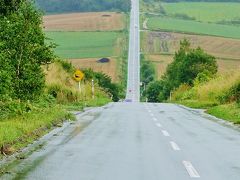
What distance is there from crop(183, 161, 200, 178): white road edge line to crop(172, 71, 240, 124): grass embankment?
41.7 feet

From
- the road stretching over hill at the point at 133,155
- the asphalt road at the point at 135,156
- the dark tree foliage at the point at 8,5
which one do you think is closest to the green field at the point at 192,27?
the road stretching over hill at the point at 133,155

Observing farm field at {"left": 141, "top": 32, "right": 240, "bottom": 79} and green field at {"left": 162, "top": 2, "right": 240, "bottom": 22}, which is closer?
farm field at {"left": 141, "top": 32, "right": 240, "bottom": 79}

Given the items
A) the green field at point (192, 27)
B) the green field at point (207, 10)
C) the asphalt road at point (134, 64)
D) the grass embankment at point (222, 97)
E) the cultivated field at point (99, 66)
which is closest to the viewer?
the grass embankment at point (222, 97)

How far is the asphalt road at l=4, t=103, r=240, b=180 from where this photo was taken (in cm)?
1052

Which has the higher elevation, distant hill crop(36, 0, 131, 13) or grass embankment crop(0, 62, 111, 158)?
distant hill crop(36, 0, 131, 13)

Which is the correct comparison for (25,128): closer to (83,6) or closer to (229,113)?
(229,113)

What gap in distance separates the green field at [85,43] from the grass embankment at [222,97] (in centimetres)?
4058

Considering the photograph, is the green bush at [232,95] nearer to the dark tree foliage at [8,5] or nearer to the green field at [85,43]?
the dark tree foliage at [8,5]

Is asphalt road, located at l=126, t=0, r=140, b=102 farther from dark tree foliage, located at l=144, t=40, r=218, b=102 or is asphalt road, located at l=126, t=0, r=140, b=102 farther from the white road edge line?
the white road edge line

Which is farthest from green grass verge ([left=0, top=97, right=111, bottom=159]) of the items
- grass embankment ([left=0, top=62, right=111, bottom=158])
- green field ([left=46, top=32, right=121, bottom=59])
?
green field ([left=46, top=32, right=121, bottom=59])

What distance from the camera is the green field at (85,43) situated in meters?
98.6

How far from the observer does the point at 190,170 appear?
11.0 meters

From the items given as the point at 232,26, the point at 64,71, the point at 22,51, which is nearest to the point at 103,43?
the point at 232,26

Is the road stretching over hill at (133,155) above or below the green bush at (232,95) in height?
below
